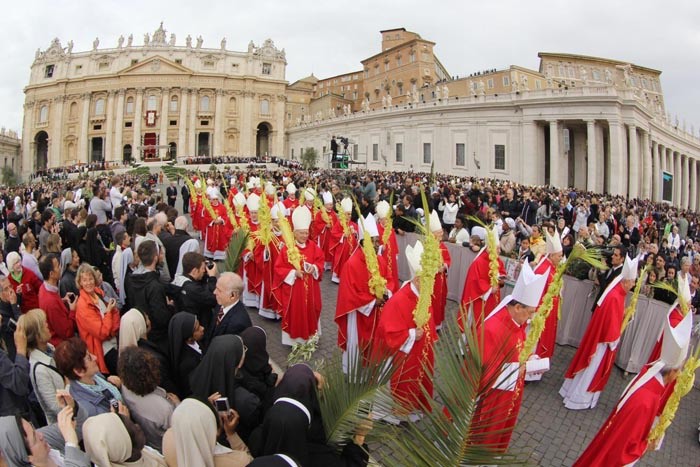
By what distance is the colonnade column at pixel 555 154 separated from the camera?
3278 centimetres

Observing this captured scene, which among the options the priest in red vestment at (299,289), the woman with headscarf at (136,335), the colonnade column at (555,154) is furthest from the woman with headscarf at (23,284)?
the colonnade column at (555,154)

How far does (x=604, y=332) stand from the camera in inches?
239

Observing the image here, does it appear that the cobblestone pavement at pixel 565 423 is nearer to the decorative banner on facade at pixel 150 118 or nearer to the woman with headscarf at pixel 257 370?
the woman with headscarf at pixel 257 370

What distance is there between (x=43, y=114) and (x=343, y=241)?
86.7m

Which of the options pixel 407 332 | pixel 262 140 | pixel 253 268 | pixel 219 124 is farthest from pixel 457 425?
pixel 262 140

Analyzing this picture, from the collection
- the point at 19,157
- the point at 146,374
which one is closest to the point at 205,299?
the point at 146,374

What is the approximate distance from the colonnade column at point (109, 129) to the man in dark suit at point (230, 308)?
257 feet

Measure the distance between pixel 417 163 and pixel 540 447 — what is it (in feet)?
127

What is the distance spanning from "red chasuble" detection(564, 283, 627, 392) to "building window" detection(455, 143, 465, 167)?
111ft

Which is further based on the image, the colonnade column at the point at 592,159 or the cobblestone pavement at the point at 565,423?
the colonnade column at the point at 592,159

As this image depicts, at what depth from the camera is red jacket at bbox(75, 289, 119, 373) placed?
4.70 m

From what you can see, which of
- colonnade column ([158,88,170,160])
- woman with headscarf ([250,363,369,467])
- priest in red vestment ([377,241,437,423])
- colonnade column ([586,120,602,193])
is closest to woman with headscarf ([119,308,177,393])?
woman with headscarf ([250,363,369,467])

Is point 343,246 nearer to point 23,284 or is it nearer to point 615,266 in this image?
point 615,266

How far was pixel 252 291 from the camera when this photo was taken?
33.2 feet
